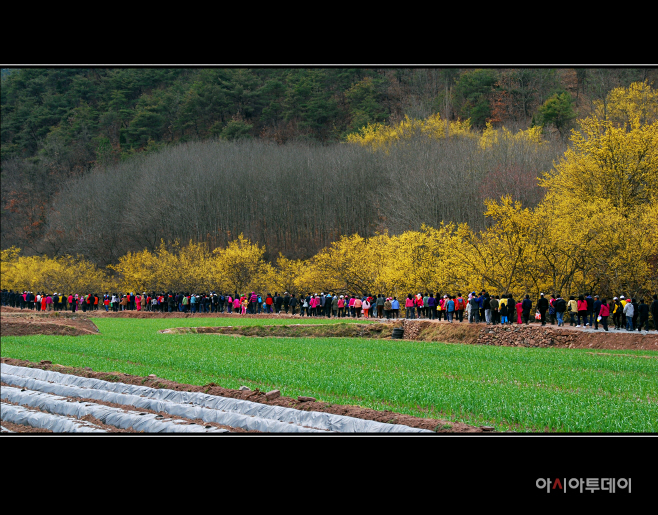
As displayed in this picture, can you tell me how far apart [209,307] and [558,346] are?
31.3 metres

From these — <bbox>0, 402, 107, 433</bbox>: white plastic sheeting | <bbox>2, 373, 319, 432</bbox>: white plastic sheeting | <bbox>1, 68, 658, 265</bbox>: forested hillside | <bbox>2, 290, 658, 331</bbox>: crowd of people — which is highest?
<bbox>1, 68, 658, 265</bbox>: forested hillside

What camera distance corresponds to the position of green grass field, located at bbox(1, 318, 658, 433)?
1164cm

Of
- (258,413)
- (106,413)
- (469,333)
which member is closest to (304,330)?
(469,333)

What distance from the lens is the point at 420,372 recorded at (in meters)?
17.6

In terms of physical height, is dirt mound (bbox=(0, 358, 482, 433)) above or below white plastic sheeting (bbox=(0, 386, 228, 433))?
above

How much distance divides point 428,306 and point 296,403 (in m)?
24.0

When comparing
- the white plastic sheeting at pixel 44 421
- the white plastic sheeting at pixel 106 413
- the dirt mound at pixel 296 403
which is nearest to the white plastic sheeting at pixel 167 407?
the white plastic sheeting at pixel 106 413

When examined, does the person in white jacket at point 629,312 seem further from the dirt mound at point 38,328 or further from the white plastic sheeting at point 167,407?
the dirt mound at point 38,328

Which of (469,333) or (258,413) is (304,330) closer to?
(469,333)

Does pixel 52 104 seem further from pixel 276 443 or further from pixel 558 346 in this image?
pixel 276 443

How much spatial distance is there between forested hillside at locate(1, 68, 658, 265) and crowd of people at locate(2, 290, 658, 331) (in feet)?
36.3

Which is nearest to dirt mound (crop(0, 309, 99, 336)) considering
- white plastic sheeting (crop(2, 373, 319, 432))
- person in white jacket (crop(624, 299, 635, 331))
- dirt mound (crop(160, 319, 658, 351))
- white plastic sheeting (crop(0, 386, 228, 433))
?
dirt mound (crop(160, 319, 658, 351))

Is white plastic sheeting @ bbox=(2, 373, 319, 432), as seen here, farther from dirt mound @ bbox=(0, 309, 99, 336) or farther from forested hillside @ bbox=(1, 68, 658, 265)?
forested hillside @ bbox=(1, 68, 658, 265)

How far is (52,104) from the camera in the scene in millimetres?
50406
